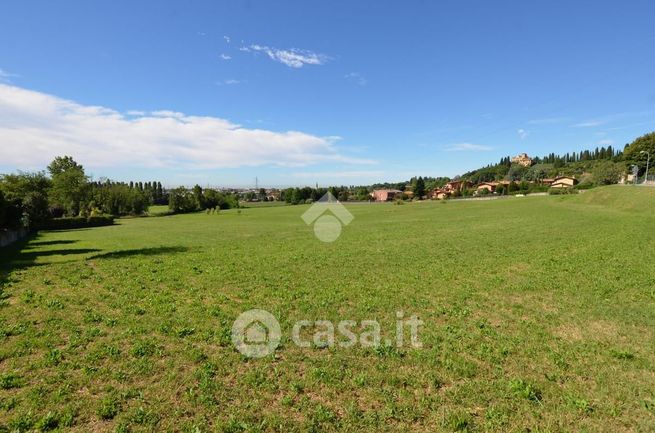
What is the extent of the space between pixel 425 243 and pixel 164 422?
23.0 meters

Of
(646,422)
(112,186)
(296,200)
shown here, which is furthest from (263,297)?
(296,200)


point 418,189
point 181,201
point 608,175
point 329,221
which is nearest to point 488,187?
point 418,189

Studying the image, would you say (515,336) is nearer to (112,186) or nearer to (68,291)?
(68,291)

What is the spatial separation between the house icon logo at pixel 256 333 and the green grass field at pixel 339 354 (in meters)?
0.31

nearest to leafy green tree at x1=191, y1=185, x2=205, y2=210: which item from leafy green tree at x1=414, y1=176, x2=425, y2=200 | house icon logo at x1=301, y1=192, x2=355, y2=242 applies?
house icon logo at x1=301, y1=192, x2=355, y2=242

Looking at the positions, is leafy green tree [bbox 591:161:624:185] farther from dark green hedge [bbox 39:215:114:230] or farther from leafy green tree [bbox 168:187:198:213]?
dark green hedge [bbox 39:215:114:230]

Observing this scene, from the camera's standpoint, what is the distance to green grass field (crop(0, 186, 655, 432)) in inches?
214

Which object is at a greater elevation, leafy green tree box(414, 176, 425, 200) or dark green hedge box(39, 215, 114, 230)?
leafy green tree box(414, 176, 425, 200)

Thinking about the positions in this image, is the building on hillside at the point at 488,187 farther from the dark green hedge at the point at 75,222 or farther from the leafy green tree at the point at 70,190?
the leafy green tree at the point at 70,190

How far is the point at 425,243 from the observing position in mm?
25641

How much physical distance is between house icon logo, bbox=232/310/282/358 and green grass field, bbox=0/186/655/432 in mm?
313

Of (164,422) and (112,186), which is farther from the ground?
(112,186)

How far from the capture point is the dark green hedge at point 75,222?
6246 cm

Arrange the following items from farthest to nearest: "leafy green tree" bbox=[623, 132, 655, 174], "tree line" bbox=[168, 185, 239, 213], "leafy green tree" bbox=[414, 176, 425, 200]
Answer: "leafy green tree" bbox=[414, 176, 425, 200], "tree line" bbox=[168, 185, 239, 213], "leafy green tree" bbox=[623, 132, 655, 174]
